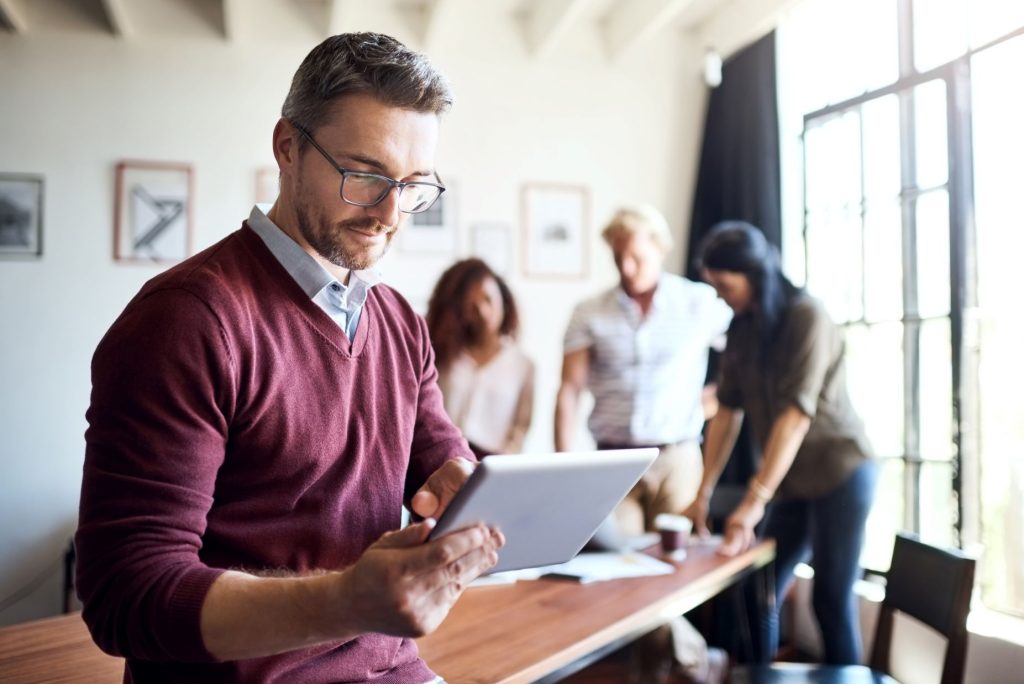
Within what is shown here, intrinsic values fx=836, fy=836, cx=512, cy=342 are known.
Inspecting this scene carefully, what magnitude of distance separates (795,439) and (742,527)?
0.32m

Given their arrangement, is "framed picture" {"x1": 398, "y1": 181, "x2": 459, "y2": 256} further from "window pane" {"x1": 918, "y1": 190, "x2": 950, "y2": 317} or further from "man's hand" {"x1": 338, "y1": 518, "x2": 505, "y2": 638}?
"man's hand" {"x1": 338, "y1": 518, "x2": 505, "y2": 638}

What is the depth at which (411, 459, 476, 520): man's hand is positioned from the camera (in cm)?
118

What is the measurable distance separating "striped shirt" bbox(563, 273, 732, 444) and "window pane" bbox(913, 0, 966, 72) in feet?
4.34

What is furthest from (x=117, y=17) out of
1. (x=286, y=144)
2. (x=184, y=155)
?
(x=286, y=144)

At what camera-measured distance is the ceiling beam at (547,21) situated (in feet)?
12.8

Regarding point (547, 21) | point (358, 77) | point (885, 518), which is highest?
point (547, 21)

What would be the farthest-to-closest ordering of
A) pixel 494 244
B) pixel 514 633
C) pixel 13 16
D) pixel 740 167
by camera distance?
pixel 494 244 → pixel 740 167 → pixel 13 16 → pixel 514 633

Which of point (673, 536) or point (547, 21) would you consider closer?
point (673, 536)

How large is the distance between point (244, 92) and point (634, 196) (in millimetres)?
2098

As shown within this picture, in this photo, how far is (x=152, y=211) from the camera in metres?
3.99

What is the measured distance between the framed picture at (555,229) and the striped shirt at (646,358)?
131cm

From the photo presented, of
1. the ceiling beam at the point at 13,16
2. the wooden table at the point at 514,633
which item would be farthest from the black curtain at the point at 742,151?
the ceiling beam at the point at 13,16

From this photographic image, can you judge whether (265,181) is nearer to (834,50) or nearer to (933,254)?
(834,50)

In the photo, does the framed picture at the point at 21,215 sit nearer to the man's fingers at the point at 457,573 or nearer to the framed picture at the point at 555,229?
the framed picture at the point at 555,229
